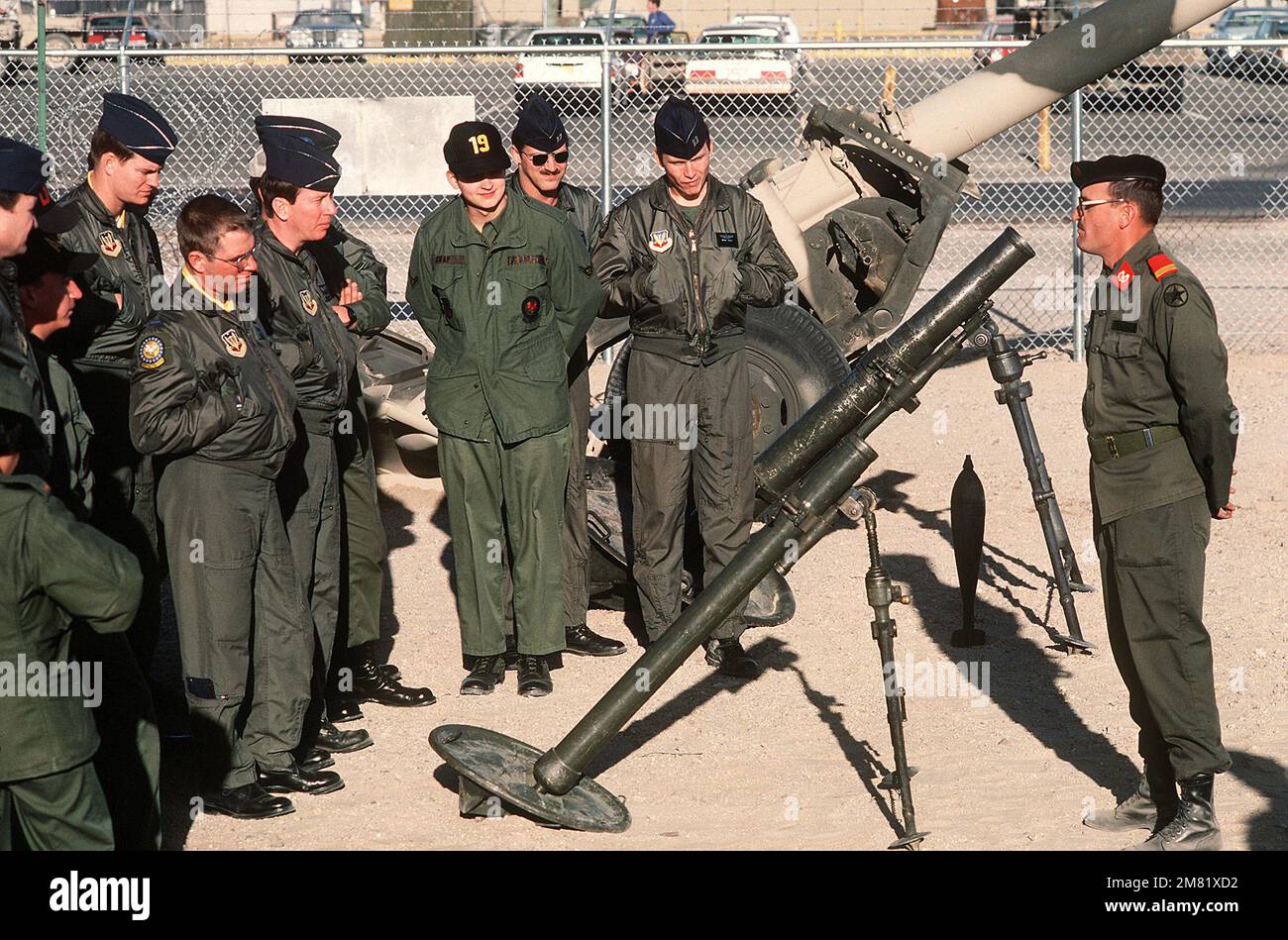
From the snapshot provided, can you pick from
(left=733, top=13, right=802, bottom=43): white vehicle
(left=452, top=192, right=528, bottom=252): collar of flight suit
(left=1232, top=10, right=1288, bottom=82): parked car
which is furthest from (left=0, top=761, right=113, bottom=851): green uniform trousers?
(left=733, top=13, right=802, bottom=43): white vehicle

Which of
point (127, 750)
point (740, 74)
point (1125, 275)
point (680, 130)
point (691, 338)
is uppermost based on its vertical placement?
point (740, 74)

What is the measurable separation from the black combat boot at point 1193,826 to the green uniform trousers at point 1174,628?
0.05 metres

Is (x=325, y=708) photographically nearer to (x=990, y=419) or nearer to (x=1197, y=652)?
(x=1197, y=652)

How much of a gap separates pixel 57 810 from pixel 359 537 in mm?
2519

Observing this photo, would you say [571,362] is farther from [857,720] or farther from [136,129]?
[136,129]

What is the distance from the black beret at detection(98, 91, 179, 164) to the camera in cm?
534

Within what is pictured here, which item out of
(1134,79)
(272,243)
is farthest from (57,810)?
(1134,79)

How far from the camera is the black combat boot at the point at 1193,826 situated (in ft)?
15.0

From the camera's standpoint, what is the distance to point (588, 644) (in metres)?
6.80

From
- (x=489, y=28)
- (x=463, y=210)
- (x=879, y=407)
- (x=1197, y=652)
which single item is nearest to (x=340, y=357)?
(x=463, y=210)

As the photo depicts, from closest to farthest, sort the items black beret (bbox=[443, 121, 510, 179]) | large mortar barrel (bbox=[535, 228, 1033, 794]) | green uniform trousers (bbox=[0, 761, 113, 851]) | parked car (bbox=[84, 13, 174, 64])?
green uniform trousers (bbox=[0, 761, 113, 851])
large mortar barrel (bbox=[535, 228, 1033, 794])
black beret (bbox=[443, 121, 510, 179])
parked car (bbox=[84, 13, 174, 64])

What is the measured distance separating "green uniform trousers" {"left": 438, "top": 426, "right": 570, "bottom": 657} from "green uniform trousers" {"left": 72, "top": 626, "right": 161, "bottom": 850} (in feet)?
6.30

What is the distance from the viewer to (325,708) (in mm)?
6020

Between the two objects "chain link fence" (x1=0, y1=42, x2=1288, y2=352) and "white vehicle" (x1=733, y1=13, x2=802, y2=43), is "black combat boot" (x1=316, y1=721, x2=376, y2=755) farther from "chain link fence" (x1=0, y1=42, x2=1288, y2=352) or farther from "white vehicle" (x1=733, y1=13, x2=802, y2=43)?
"white vehicle" (x1=733, y1=13, x2=802, y2=43)
